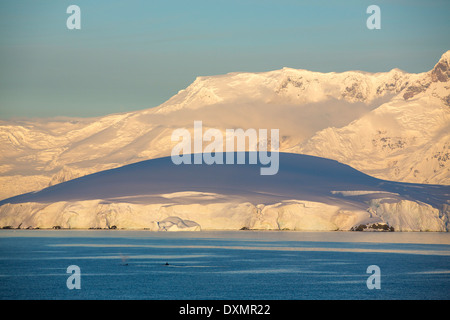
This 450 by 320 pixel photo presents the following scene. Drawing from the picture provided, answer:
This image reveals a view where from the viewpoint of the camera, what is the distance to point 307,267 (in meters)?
89.0

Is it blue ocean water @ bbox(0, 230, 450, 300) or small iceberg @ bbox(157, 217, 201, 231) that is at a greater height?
small iceberg @ bbox(157, 217, 201, 231)

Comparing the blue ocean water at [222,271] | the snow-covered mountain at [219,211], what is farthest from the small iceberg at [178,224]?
the blue ocean water at [222,271]

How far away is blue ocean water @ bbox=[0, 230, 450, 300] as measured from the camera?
67875mm

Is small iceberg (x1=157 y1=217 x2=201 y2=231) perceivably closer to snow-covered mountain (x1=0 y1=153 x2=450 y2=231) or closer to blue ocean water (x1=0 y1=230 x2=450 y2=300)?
snow-covered mountain (x1=0 y1=153 x2=450 y2=231)

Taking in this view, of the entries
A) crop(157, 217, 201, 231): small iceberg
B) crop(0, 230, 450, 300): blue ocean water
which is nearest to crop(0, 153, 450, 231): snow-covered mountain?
crop(157, 217, 201, 231): small iceberg

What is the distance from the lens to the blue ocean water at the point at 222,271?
223ft

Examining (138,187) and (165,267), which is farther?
(138,187)

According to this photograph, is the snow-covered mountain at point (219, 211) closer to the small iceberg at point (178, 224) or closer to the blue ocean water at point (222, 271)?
the small iceberg at point (178, 224)

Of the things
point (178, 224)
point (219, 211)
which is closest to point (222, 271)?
point (178, 224)

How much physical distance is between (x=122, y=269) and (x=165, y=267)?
4.74 meters

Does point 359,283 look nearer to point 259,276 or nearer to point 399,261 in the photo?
point 259,276

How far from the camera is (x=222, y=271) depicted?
8375 centimetres

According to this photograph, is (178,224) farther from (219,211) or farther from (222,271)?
(222,271)
